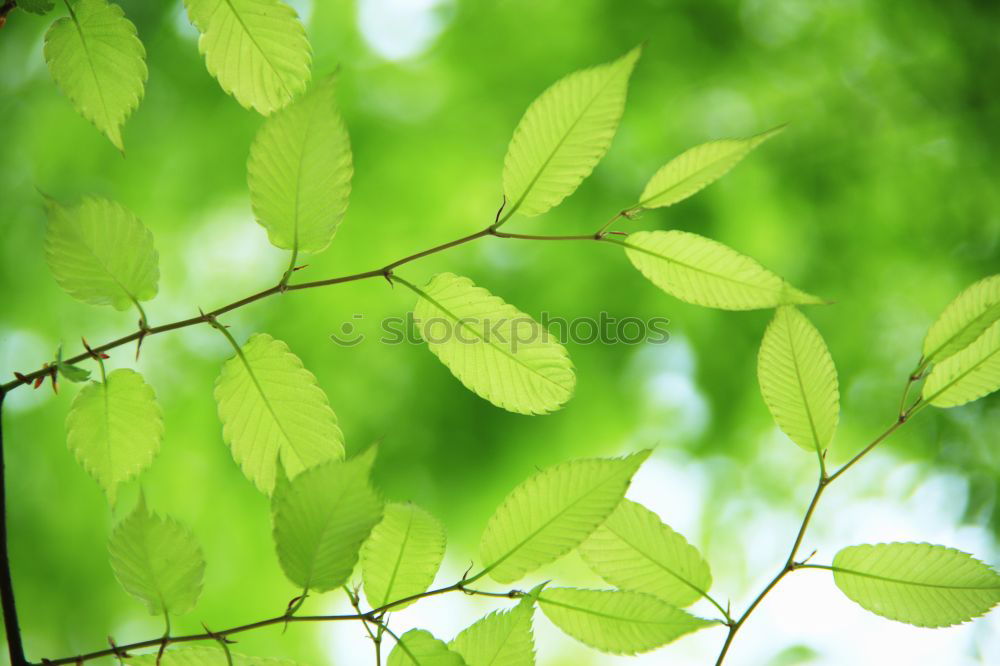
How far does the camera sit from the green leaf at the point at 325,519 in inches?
12.5

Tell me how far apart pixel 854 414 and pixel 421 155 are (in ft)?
5.25

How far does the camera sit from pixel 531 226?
92.2 inches

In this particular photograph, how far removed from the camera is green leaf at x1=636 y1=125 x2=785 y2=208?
438 mm

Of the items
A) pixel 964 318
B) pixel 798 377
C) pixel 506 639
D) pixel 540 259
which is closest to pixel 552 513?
pixel 506 639

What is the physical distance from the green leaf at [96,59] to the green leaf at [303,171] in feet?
0.34

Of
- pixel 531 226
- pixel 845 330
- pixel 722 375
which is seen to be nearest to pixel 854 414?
pixel 845 330

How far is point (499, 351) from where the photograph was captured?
43 cm

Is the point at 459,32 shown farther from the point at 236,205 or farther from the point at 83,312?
the point at 83,312

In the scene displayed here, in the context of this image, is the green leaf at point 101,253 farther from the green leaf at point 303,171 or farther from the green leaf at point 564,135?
the green leaf at point 564,135

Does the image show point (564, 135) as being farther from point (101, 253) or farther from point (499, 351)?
point (101, 253)

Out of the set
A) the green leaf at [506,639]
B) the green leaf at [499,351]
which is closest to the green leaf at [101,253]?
the green leaf at [499,351]

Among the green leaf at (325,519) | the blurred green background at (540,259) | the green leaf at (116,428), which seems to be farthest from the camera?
the blurred green background at (540,259)

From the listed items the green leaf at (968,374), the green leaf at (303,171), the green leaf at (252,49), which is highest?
the green leaf at (252,49)

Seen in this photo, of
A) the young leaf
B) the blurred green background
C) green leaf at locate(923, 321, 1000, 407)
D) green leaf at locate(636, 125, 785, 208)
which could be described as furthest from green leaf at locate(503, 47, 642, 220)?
the blurred green background
